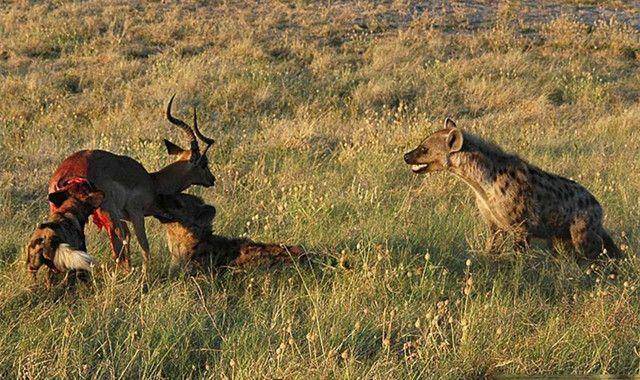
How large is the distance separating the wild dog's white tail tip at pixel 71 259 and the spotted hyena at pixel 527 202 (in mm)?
3284

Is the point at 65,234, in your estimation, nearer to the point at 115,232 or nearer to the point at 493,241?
the point at 115,232

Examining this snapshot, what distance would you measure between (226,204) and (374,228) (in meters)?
1.80

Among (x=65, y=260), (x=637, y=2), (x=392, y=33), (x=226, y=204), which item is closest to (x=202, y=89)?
(x=226, y=204)

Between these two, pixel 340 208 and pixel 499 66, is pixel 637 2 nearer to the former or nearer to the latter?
pixel 499 66

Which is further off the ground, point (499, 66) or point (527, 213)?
point (527, 213)

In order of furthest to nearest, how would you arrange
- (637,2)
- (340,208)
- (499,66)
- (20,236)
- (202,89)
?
(637,2), (499,66), (202,89), (340,208), (20,236)

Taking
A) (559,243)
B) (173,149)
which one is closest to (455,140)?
(559,243)

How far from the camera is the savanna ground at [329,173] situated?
4.53 metres

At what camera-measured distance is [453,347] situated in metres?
4.40

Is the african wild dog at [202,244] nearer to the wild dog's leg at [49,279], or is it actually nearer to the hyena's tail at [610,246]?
the wild dog's leg at [49,279]

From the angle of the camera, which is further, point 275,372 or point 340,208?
point 340,208


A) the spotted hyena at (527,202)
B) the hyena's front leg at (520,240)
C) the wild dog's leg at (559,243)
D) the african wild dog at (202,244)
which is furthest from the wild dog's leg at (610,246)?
the african wild dog at (202,244)

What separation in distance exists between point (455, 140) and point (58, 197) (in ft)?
11.4

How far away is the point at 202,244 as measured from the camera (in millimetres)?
6211
